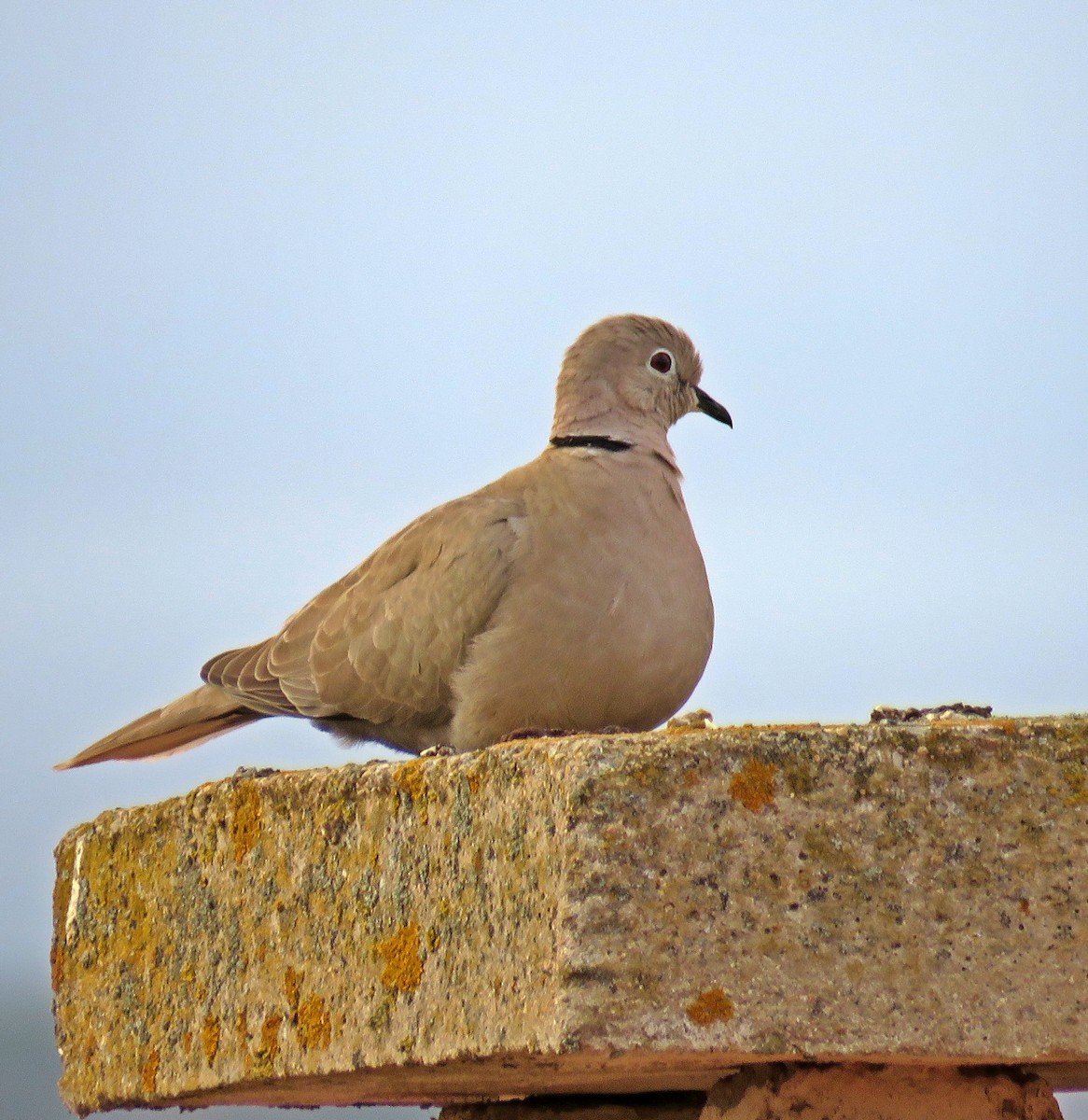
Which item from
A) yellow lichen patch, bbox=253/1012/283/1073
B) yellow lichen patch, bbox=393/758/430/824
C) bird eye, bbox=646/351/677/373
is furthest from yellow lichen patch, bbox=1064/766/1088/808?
bird eye, bbox=646/351/677/373

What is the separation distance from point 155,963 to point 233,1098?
1.26ft

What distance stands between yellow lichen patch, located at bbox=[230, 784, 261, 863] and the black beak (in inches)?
107

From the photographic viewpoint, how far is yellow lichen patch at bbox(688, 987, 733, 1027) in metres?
2.90

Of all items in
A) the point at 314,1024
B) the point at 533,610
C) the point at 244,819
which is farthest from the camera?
the point at 533,610

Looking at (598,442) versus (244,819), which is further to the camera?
(598,442)

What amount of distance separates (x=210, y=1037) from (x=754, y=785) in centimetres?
158

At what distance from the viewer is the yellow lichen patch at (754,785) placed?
296 cm

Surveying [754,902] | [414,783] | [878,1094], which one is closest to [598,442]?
[414,783]

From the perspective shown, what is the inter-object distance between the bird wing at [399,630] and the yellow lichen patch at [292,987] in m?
1.56

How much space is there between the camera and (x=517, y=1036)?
9.89 feet

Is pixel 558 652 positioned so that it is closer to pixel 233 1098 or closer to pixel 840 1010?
pixel 233 1098

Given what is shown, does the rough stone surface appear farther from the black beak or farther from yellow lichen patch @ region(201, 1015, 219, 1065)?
the black beak

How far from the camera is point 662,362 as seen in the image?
5.93m

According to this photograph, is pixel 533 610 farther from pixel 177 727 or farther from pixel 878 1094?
pixel 878 1094
